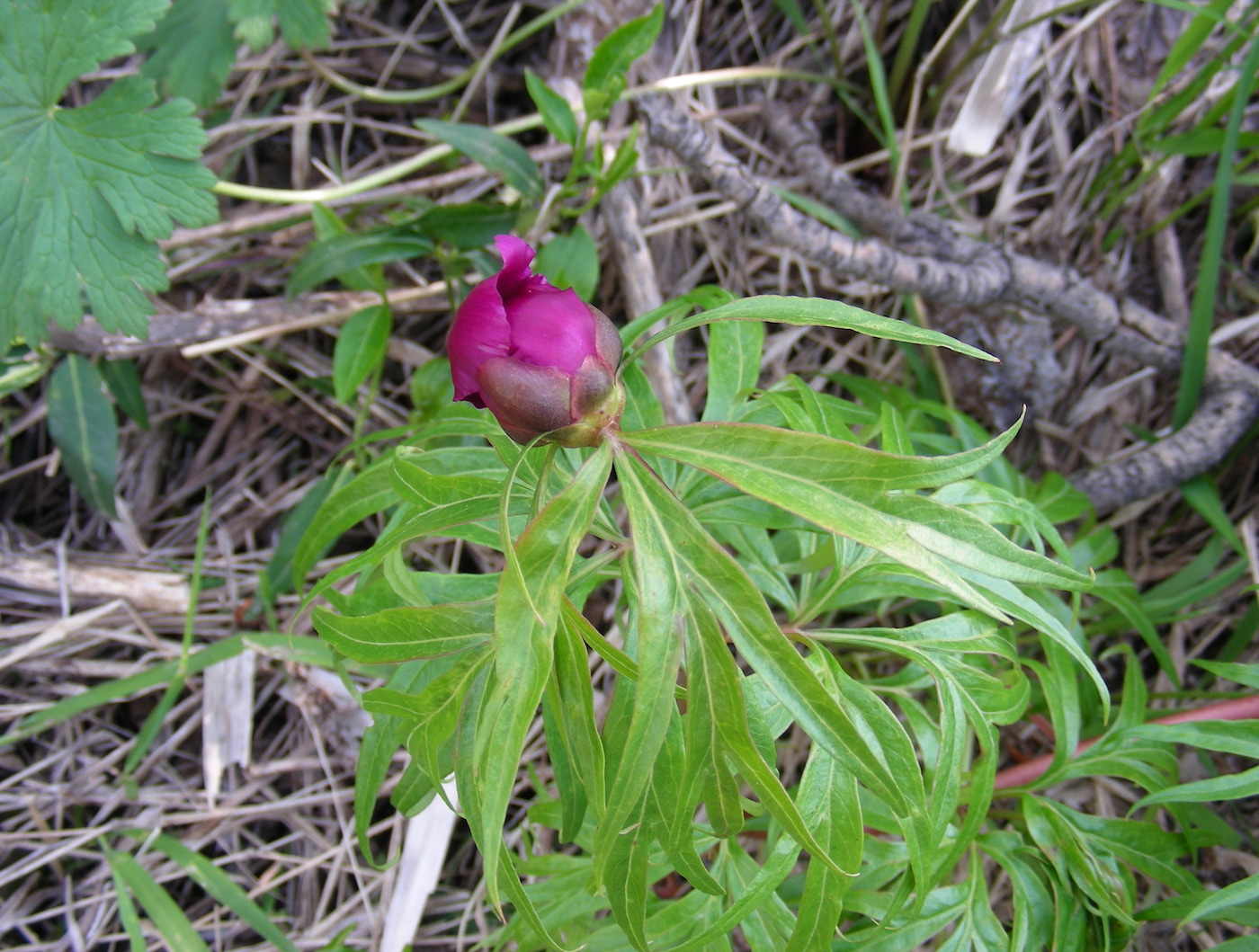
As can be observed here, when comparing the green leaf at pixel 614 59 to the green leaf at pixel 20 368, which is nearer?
the green leaf at pixel 614 59

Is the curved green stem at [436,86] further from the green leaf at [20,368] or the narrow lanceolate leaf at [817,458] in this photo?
the narrow lanceolate leaf at [817,458]

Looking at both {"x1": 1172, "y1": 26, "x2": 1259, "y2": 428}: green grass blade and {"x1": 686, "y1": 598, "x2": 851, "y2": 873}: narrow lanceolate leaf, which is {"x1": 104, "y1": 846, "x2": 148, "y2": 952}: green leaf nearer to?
{"x1": 686, "y1": 598, "x2": 851, "y2": 873}: narrow lanceolate leaf

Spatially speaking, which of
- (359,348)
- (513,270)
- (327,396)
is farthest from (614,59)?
(327,396)

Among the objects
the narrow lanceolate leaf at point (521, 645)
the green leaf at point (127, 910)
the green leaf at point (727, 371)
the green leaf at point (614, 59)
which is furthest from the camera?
the green leaf at point (127, 910)

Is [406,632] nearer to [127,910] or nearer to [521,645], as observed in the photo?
[521,645]

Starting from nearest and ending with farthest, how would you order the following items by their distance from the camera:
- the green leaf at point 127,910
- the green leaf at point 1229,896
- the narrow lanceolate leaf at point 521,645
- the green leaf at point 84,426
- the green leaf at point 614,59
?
the narrow lanceolate leaf at point 521,645, the green leaf at point 1229,896, the green leaf at point 614,59, the green leaf at point 127,910, the green leaf at point 84,426

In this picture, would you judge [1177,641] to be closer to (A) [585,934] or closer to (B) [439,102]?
(A) [585,934]

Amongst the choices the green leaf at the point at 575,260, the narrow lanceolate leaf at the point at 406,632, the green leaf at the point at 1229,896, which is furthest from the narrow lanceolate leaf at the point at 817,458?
the green leaf at the point at 575,260

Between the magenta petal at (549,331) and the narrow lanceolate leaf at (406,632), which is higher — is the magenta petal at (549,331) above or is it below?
above
